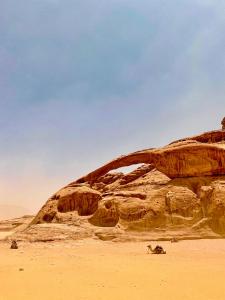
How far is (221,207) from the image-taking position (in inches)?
873

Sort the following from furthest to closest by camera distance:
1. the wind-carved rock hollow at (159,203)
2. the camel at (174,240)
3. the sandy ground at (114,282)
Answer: the wind-carved rock hollow at (159,203), the camel at (174,240), the sandy ground at (114,282)

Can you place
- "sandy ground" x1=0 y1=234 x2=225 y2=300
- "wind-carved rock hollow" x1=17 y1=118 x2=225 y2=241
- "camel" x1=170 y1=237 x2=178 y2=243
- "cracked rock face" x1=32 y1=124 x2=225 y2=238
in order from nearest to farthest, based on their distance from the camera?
"sandy ground" x1=0 y1=234 x2=225 y2=300
"camel" x1=170 y1=237 x2=178 y2=243
"wind-carved rock hollow" x1=17 y1=118 x2=225 y2=241
"cracked rock face" x1=32 y1=124 x2=225 y2=238

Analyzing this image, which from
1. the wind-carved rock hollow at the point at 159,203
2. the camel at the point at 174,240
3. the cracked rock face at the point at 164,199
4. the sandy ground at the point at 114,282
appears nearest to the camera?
the sandy ground at the point at 114,282

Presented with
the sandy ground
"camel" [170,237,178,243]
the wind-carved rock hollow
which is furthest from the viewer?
the wind-carved rock hollow

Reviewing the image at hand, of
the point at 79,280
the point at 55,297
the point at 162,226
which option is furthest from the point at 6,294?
the point at 162,226

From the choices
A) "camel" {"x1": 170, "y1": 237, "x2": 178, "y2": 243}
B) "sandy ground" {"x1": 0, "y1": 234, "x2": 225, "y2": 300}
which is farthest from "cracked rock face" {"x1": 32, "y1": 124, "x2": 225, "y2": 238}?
"sandy ground" {"x1": 0, "y1": 234, "x2": 225, "y2": 300}

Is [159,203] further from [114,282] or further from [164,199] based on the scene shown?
[114,282]

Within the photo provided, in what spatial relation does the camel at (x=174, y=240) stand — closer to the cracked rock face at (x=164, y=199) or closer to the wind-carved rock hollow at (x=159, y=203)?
the wind-carved rock hollow at (x=159, y=203)

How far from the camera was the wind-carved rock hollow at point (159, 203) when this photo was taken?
22.3 m

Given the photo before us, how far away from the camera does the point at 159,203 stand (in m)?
23.8

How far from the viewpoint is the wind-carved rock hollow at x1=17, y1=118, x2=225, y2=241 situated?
2228 centimetres

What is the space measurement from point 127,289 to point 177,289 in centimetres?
97

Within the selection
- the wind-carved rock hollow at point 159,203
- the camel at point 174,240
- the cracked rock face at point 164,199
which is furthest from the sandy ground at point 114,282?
the cracked rock face at point 164,199

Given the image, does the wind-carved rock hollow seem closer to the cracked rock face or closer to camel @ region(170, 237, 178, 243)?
the cracked rock face
